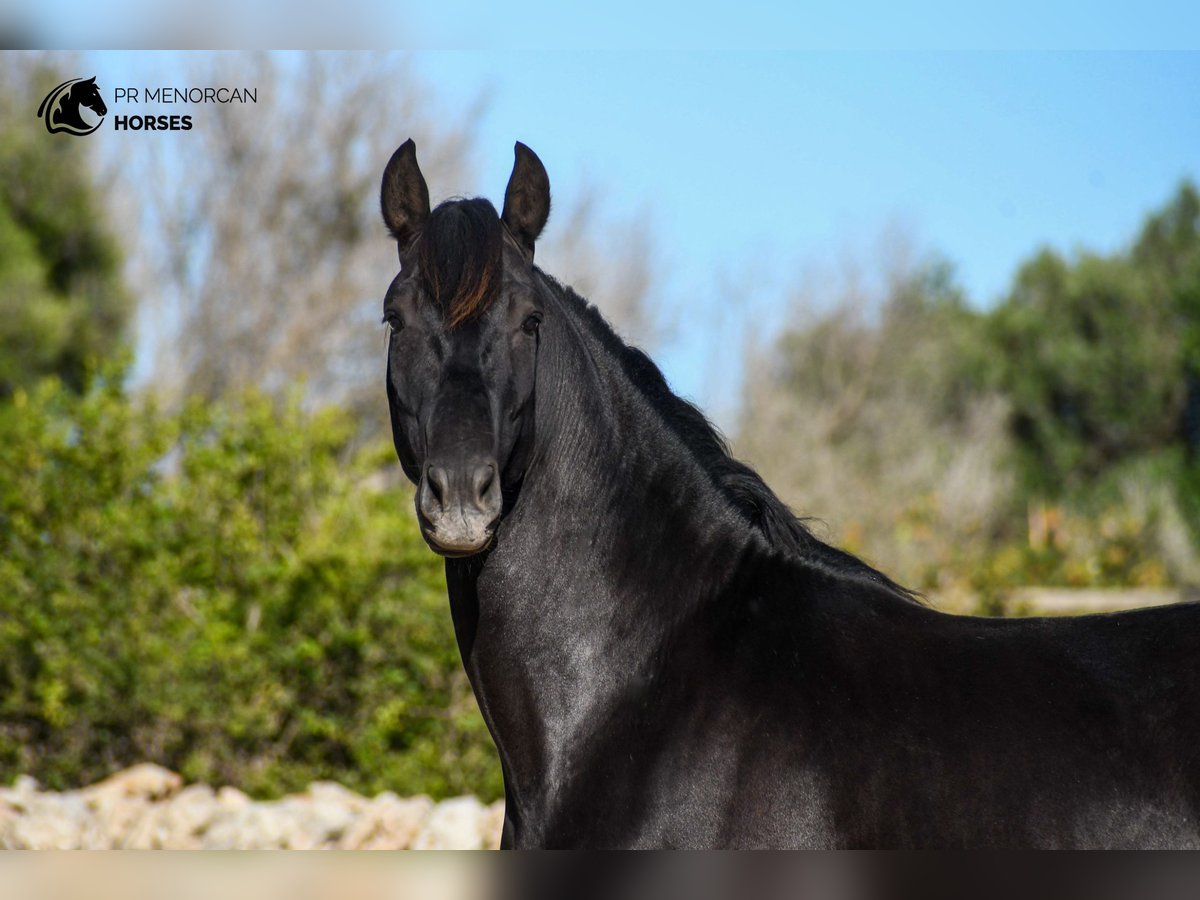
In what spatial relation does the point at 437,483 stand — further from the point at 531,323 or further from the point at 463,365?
the point at 531,323

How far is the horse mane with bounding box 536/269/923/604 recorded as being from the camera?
3.30 metres

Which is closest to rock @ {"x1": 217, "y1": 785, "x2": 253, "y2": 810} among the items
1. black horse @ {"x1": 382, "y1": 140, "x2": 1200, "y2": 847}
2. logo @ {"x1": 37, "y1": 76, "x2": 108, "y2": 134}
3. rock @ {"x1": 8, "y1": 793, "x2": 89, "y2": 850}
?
rock @ {"x1": 8, "y1": 793, "x2": 89, "y2": 850}

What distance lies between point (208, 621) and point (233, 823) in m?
1.87

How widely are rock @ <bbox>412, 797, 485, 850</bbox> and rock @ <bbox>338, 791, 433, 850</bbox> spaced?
9cm

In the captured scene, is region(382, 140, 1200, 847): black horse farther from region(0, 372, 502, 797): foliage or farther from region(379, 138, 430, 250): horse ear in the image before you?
region(0, 372, 502, 797): foliage

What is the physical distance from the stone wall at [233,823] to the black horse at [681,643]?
12.8 feet

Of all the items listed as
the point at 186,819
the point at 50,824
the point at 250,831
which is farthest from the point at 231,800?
the point at 50,824

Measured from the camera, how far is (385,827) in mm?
6945

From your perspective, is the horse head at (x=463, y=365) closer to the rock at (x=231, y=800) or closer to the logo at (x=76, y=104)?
the logo at (x=76, y=104)

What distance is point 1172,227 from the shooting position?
101ft

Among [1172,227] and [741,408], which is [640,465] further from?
[1172,227]

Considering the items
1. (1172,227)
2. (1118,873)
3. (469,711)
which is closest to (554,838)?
(1118,873)

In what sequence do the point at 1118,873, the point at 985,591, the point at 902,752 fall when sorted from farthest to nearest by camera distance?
the point at 985,591, the point at 902,752, the point at 1118,873

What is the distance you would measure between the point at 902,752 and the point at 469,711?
6.08 metres
